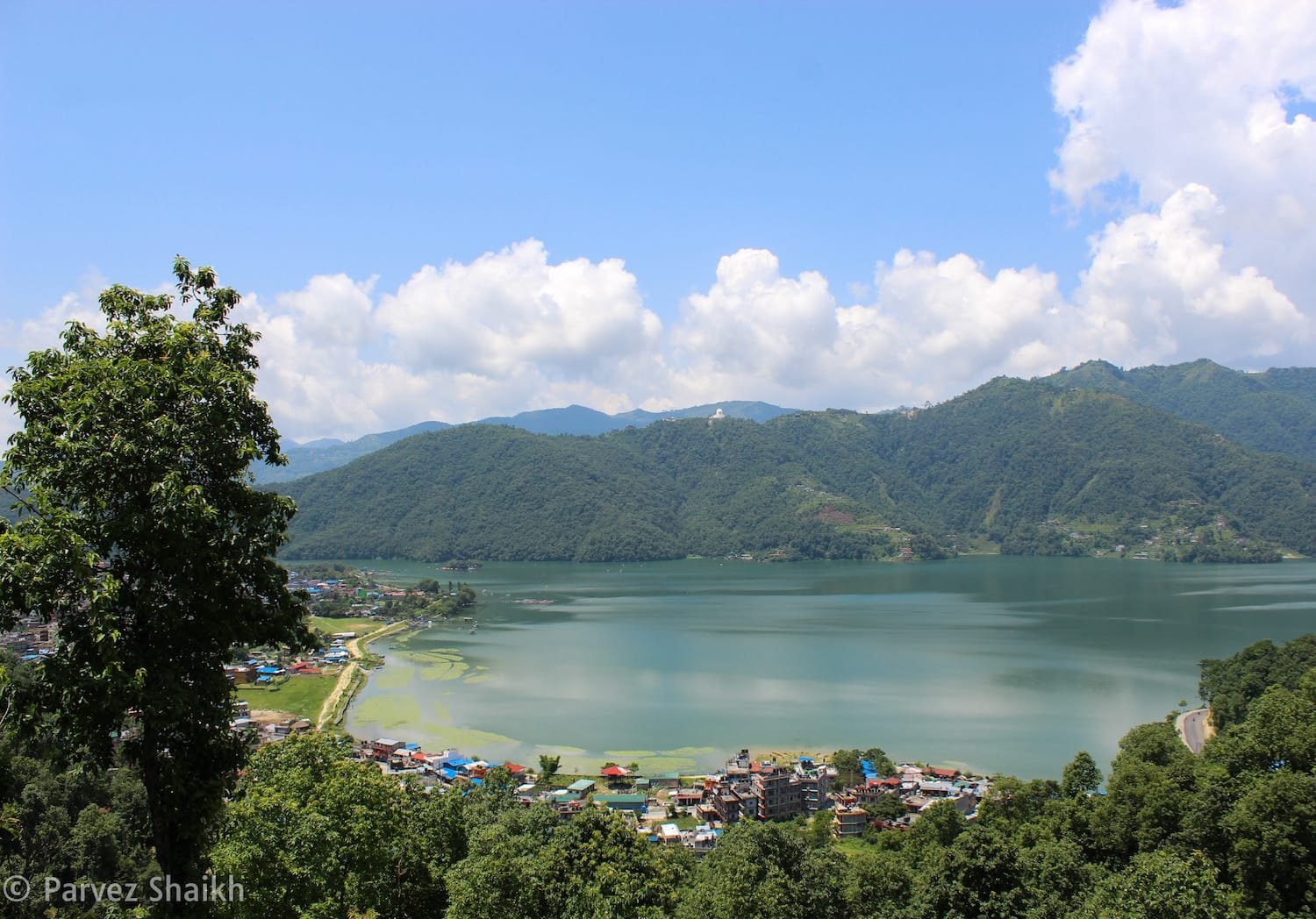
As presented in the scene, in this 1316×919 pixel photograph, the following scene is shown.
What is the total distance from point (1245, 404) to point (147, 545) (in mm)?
222869

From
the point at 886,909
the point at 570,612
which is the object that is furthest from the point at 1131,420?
the point at 886,909

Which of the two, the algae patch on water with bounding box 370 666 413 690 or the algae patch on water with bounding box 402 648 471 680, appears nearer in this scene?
the algae patch on water with bounding box 370 666 413 690

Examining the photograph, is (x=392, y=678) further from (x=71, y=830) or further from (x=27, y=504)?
(x=27, y=504)

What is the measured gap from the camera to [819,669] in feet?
119

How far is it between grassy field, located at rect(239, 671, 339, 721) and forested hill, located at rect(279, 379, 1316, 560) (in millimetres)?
63781

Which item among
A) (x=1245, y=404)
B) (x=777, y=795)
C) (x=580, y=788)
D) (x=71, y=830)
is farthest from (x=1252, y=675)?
(x=1245, y=404)

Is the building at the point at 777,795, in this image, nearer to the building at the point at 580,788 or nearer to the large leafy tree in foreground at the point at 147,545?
the building at the point at 580,788

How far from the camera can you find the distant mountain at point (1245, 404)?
544ft

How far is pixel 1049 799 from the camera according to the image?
1712cm

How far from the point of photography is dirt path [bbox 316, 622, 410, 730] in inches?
1137

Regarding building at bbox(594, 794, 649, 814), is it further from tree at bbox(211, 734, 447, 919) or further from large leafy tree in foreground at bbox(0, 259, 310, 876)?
large leafy tree in foreground at bbox(0, 259, 310, 876)

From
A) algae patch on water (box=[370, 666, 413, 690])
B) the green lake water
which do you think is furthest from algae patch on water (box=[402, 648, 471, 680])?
algae patch on water (box=[370, 666, 413, 690])

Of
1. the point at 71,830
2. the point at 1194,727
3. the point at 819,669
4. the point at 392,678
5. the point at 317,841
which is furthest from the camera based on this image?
the point at 819,669

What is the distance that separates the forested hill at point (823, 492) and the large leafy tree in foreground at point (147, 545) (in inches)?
3757
